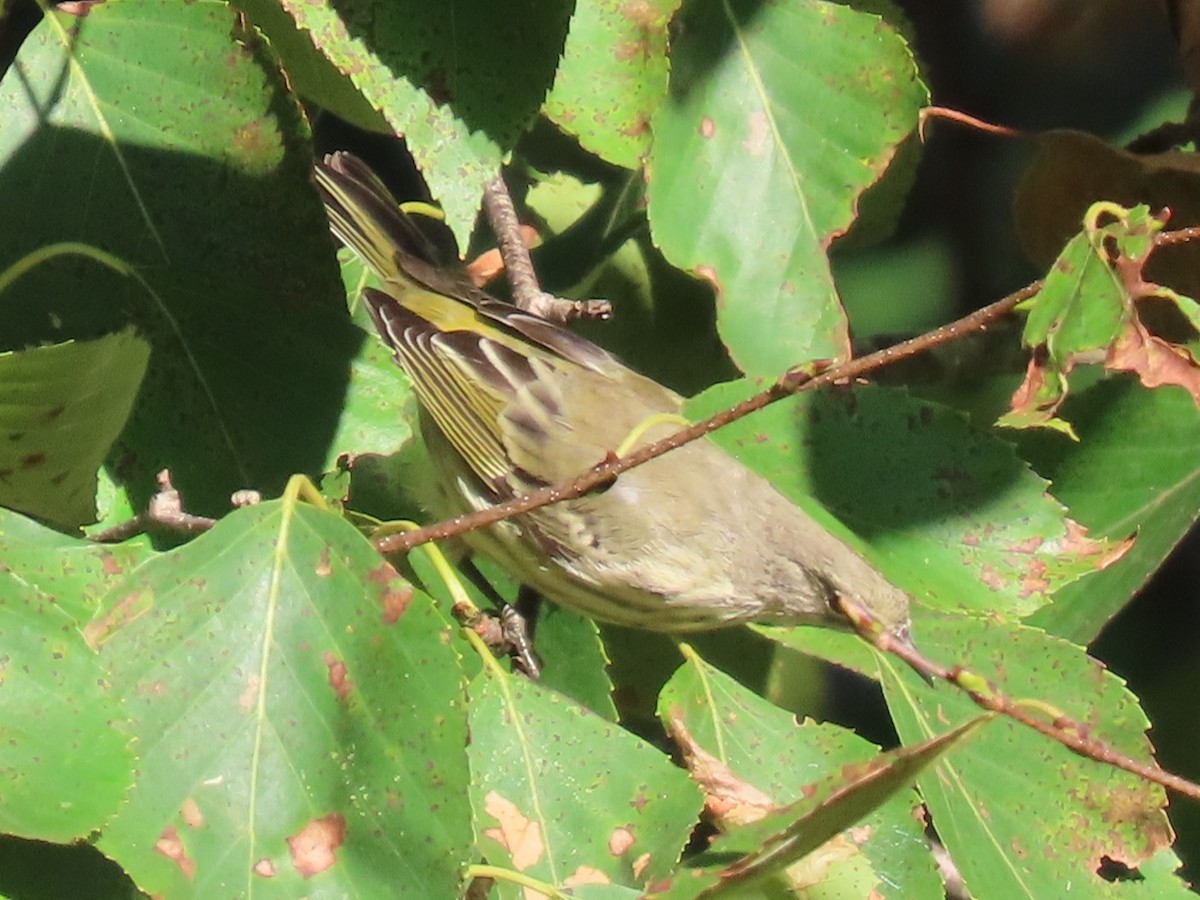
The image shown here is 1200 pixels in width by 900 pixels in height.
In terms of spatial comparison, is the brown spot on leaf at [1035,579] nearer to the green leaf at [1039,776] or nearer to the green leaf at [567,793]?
the green leaf at [1039,776]

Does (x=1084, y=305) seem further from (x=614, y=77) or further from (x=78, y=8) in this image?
(x=78, y=8)

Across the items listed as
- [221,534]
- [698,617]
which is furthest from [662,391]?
[221,534]

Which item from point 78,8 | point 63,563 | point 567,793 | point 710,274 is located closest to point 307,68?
point 78,8

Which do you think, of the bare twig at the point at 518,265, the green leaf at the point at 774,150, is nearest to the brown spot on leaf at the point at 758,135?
the green leaf at the point at 774,150

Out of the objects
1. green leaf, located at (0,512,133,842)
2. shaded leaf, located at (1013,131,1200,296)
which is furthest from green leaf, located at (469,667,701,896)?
shaded leaf, located at (1013,131,1200,296)

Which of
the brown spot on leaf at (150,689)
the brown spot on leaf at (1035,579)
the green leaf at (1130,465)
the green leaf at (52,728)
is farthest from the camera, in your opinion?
the green leaf at (1130,465)

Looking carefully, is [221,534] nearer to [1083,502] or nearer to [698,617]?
[698,617]
